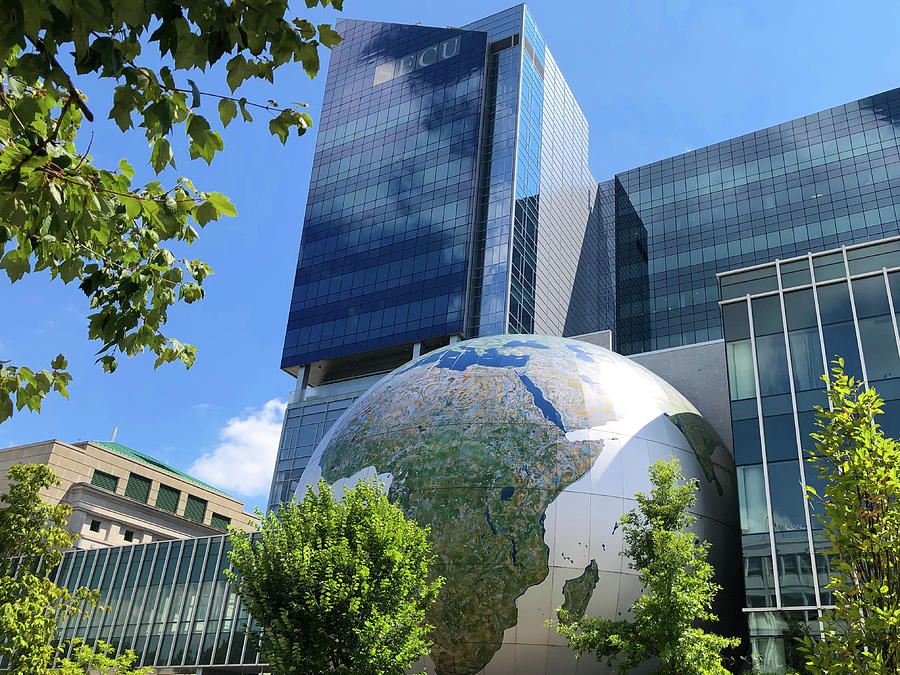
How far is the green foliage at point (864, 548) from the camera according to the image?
31.4ft

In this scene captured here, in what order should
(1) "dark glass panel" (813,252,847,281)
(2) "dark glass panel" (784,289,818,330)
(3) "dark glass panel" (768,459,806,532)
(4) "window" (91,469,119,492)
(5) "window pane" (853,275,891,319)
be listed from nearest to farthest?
1. (3) "dark glass panel" (768,459,806,532)
2. (5) "window pane" (853,275,891,319)
3. (2) "dark glass panel" (784,289,818,330)
4. (1) "dark glass panel" (813,252,847,281)
5. (4) "window" (91,469,119,492)

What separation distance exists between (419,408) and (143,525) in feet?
173

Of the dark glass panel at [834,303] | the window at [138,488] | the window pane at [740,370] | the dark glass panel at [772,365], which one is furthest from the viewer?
the window at [138,488]

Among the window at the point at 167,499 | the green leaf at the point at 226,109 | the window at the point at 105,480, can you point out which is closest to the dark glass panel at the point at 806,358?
the green leaf at the point at 226,109

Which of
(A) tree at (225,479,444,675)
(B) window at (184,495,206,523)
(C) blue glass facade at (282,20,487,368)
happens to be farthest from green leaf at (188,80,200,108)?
(B) window at (184,495,206,523)

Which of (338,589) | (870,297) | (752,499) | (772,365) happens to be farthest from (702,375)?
(338,589)

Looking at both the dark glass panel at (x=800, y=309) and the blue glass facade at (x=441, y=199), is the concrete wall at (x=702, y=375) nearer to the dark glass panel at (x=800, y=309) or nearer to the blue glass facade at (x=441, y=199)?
the dark glass panel at (x=800, y=309)

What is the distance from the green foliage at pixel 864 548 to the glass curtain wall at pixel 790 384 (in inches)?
470

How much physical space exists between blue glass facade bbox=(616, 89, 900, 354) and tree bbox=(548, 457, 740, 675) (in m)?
76.2

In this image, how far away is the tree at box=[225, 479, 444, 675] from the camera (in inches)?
631

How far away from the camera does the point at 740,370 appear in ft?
84.6

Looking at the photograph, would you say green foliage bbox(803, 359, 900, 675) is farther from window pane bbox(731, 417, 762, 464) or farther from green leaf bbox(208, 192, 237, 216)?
window pane bbox(731, 417, 762, 464)

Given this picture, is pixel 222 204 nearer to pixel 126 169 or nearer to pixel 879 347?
pixel 126 169

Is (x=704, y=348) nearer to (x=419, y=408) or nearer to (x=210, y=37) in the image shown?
(x=419, y=408)
